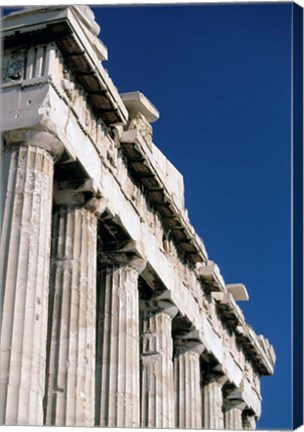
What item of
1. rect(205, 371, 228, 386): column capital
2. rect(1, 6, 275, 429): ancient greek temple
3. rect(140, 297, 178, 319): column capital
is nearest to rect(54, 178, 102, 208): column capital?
rect(1, 6, 275, 429): ancient greek temple

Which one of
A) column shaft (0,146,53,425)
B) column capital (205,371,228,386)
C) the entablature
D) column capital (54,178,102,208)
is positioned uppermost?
Result: the entablature

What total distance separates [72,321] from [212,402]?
41.2 feet

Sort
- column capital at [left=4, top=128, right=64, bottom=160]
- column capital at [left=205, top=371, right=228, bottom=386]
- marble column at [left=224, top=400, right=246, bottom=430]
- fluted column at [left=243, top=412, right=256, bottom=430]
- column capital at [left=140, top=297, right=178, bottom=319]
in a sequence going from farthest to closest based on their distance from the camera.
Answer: fluted column at [left=243, top=412, right=256, bottom=430]
marble column at [left=224, top=400, right=246, bottom=430]
column capital at [left=205, top=371, right=228, bottom=386]
column capital at [left=140, top=297, right=178, bottom=319]
column capital at [left=4, top=128, right=64, bottom=160]

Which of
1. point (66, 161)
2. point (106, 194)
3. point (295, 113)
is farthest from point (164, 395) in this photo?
point (295, 113)

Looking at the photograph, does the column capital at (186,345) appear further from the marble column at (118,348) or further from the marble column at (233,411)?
the marble column at (233,411)

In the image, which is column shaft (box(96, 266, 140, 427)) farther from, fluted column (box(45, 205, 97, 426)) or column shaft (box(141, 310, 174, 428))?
fluted column (box(45, 205, 97, 426))

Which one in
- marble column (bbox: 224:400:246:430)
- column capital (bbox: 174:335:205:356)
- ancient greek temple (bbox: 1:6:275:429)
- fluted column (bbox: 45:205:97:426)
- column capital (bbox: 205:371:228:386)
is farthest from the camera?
marble column (bbox: 224:400:246:430)

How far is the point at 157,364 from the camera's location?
27203mm

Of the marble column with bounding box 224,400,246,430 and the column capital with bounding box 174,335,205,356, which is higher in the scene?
the column capital with bounding box 174,335,205,356

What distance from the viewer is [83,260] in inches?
867

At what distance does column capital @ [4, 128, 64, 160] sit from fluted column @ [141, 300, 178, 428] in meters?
7.89

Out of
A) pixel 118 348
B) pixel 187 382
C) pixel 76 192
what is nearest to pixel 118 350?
pixel 118 348

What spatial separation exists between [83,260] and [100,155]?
2.39 metres

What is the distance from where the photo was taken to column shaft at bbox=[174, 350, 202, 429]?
98.6 feet
